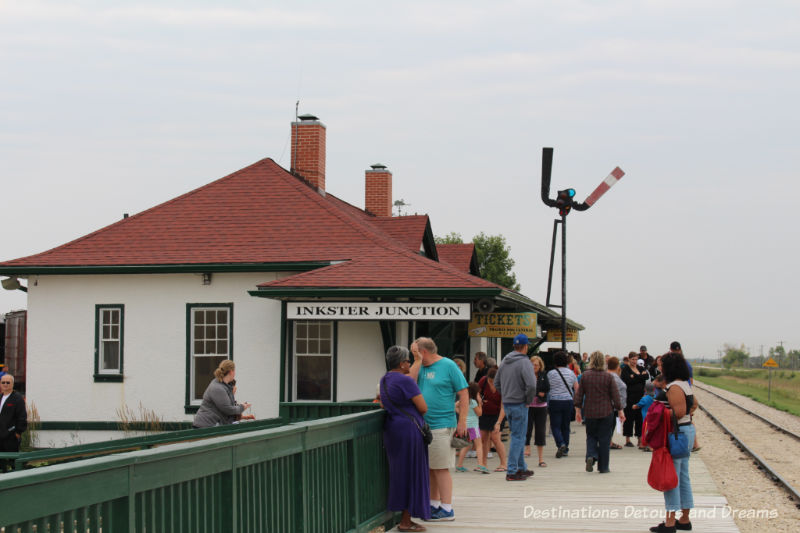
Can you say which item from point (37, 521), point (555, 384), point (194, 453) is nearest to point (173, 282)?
point (555, 384)

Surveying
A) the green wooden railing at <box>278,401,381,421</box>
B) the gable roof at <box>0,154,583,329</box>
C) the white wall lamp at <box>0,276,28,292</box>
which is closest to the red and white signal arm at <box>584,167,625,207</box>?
the gable roof at <box>0,154,583,329</box>

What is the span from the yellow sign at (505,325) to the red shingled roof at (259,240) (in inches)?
55.6

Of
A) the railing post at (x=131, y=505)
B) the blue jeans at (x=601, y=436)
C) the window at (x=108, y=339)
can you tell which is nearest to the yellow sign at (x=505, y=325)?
the blue jeans at (x=601, y=436)

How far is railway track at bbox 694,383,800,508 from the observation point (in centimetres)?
1569

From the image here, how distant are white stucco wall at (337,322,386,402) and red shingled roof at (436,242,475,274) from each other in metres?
10.1

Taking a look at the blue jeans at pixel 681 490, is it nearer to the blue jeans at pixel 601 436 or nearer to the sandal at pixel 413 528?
the sandal at pixel 413 528

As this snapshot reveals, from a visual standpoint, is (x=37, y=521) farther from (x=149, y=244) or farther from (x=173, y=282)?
(x=149, y=244)

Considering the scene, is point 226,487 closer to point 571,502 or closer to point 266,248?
point 571,502

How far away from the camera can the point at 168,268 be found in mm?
18438

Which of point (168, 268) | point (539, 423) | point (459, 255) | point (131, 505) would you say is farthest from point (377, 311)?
point (459, 255)

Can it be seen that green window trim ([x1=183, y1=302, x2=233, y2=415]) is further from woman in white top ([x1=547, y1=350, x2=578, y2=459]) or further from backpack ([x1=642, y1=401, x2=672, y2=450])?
backpack ([x1=642, y1=401, x2=672, y2=450])

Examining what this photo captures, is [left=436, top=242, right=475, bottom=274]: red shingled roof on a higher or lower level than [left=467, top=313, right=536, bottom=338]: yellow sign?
higher

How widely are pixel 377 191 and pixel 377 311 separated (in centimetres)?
1417

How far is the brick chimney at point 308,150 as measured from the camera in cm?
2433
